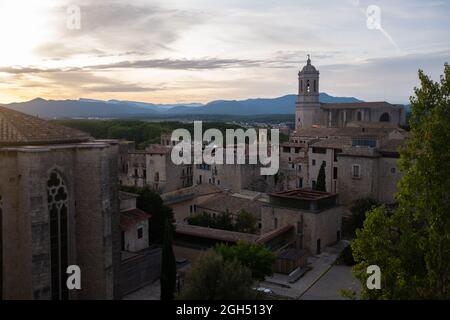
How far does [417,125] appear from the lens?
1230cm

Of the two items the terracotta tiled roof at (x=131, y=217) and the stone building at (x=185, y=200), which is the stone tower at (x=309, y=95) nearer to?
the stone building at (x=185, y=200)

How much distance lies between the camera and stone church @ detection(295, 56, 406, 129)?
234 ft

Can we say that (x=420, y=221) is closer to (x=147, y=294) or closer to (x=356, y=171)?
(x=147, y=294)

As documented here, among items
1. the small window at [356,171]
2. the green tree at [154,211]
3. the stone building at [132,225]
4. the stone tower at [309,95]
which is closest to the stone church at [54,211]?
the stone building at [132,225]

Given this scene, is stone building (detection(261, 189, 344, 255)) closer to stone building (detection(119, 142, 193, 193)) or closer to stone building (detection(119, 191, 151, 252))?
stone building (detection(119, 191, 151, 252))

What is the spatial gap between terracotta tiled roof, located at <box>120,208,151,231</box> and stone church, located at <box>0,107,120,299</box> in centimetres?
436

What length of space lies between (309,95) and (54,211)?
224 feet

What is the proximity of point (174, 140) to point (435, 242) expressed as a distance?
187 feet

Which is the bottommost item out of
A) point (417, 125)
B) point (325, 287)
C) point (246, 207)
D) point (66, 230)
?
point (325, 287)

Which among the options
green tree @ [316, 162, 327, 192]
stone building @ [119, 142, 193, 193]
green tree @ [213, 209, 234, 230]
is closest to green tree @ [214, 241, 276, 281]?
green tree @ [213, 209, 234, 230]

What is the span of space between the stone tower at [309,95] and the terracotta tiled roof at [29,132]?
63.7 metres
